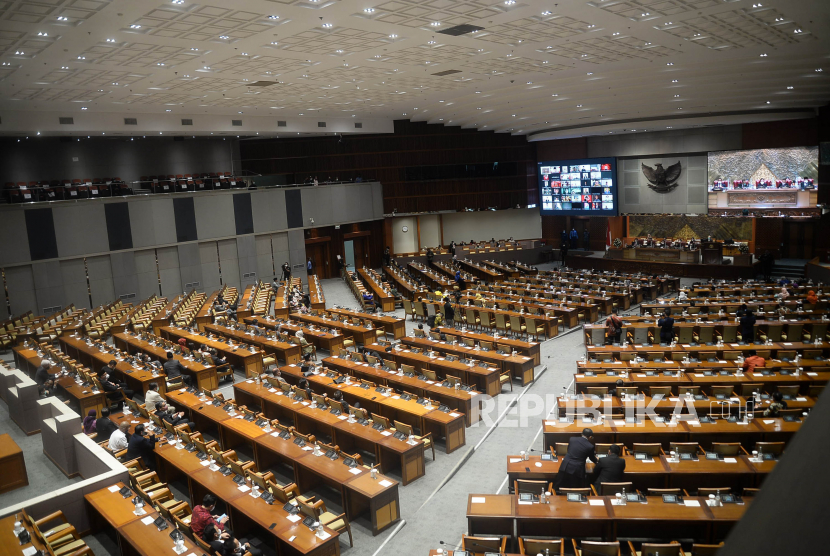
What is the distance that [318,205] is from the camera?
30047mm

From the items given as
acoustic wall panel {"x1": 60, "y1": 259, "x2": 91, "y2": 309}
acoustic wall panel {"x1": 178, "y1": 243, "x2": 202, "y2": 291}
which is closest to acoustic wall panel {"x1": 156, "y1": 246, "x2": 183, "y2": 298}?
acoustic wall panel {"x1": 178, "y1": 243, "x2": 202, "y2": 291}

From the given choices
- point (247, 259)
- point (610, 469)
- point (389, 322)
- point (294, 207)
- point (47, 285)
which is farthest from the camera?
point (294, 207)

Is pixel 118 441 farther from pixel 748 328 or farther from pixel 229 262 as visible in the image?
pixel 229 262

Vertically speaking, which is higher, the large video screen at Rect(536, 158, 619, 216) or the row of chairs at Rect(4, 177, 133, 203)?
the row of chairs at Rect(4, 177, 133, 203)

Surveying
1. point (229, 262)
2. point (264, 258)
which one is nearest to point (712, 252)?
point (264, 258)

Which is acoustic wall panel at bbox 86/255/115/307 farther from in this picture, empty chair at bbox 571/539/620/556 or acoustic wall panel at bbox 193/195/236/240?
empty chair at bbox 571/539/620/556

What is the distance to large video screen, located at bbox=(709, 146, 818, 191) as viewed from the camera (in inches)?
1016

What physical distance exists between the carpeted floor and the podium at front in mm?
15589

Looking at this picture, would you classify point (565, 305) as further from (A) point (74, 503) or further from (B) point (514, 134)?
(B) point (514, 134)

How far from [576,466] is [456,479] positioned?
230cm

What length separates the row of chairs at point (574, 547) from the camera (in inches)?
237

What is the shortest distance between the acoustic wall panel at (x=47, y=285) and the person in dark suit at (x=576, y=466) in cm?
2211

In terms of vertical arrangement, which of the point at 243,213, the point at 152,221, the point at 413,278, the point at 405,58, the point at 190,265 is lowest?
the point at 413,278

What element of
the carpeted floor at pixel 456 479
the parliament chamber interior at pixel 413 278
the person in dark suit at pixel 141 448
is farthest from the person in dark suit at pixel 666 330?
the person in dark suit at pixel 141 448
